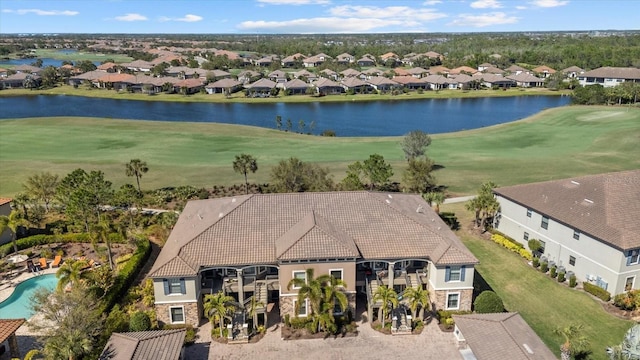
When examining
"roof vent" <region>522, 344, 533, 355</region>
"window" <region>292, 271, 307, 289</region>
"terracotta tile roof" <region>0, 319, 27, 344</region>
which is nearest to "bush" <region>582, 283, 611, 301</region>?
"roof vent" <region>522, 344, 533, 355</region>

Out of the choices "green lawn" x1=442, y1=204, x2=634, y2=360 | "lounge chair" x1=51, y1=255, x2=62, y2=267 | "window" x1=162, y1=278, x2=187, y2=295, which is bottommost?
"green lawn" x1=442, y1=204, x2=634, y2=360

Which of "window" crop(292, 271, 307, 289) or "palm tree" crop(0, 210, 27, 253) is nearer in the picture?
"window" crop(292, 271, 307, 289)

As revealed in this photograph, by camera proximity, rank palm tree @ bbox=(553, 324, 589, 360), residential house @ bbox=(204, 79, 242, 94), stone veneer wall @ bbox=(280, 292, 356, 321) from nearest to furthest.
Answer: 1. palm tree @ bbox=(553, 324, 589, 360)
2. stone veneer wall @ bbox=(280, 292, 356, 321)
3. residential house @ bbox=(204, 79, 242, 94)

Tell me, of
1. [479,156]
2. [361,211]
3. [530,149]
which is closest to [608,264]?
[361,211]

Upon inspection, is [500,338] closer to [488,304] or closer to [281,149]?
[488,304]

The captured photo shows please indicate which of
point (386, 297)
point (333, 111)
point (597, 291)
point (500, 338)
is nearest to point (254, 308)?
point (386, 297)

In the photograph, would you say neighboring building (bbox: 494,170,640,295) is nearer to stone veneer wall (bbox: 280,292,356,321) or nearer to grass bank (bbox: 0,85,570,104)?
stone veneer wall (bbox: 280,292,356,321)

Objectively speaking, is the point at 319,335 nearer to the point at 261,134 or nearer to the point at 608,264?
the point at 608,264
